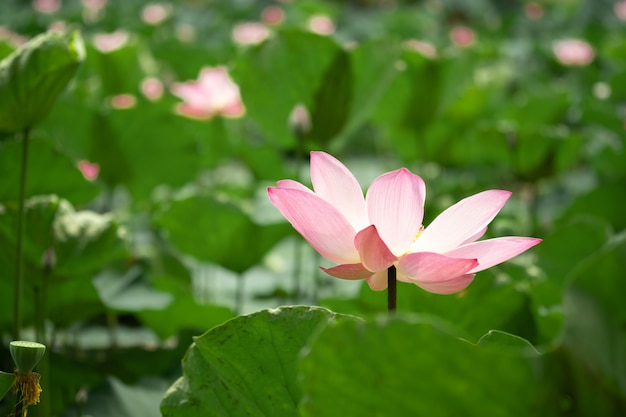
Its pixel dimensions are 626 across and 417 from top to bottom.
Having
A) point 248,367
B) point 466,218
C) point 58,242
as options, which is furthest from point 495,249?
point 58,242

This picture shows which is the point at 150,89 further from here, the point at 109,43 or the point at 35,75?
the point at 35,75

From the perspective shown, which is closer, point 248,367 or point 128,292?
point 248,367

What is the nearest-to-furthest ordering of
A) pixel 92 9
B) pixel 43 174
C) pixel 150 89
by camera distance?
pixel 43 174, pixel 150 89, pixel 92 9

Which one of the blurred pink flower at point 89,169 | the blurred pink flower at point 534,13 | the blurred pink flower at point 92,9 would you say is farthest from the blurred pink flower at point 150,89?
the blurred pink flower at point 534,13

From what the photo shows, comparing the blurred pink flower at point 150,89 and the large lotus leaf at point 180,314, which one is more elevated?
the blurred pink flower at point 150,89

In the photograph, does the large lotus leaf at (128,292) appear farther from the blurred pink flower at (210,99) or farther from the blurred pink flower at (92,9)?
the blurred pink flower at (92,9)

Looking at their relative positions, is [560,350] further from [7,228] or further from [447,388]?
[7,228]

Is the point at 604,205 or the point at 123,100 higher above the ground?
the point at 123,100

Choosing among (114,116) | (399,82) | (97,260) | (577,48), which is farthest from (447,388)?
(577,48)
